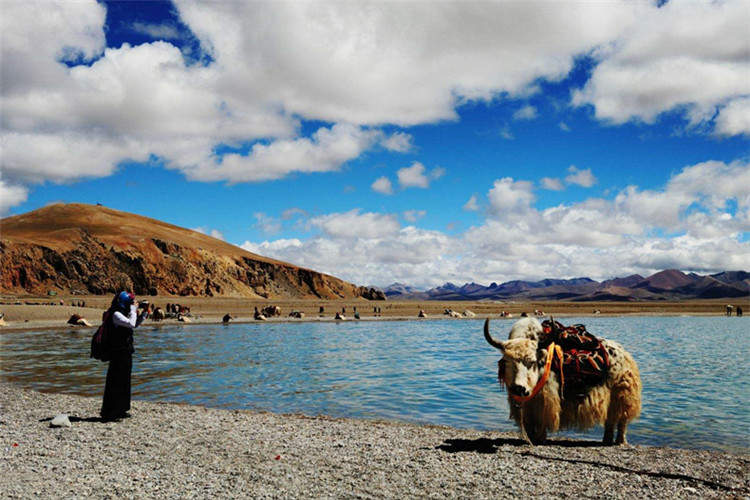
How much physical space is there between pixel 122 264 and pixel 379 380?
8996 cm

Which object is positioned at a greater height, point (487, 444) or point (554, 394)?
point (554, 394)

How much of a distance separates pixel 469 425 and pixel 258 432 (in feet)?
15.1

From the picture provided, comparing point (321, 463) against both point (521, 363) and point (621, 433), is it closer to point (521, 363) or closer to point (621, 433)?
point (521, 363)

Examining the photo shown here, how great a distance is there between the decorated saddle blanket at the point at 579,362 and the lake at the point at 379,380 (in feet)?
7.38

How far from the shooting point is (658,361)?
2272 cm

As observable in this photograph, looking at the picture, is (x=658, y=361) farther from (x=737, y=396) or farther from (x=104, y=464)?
(x=104, y=464)

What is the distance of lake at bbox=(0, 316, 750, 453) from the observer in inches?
475

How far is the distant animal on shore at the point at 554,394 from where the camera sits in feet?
27.7

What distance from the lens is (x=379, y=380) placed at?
1762 centimetres

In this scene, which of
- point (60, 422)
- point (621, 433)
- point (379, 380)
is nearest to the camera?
point (621, 433)

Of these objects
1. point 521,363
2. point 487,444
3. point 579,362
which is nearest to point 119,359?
point 487,444

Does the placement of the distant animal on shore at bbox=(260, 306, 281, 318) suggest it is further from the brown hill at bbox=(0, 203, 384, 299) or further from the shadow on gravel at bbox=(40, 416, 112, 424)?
the shadow on gravel at bbox=(40, 416, 112, 424)

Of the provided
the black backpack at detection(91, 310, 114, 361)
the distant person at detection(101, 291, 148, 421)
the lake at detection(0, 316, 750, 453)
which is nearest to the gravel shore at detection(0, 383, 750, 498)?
the distant person at detection(101, 291, 148, 421)

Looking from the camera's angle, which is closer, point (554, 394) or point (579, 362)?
point (554, 394)
